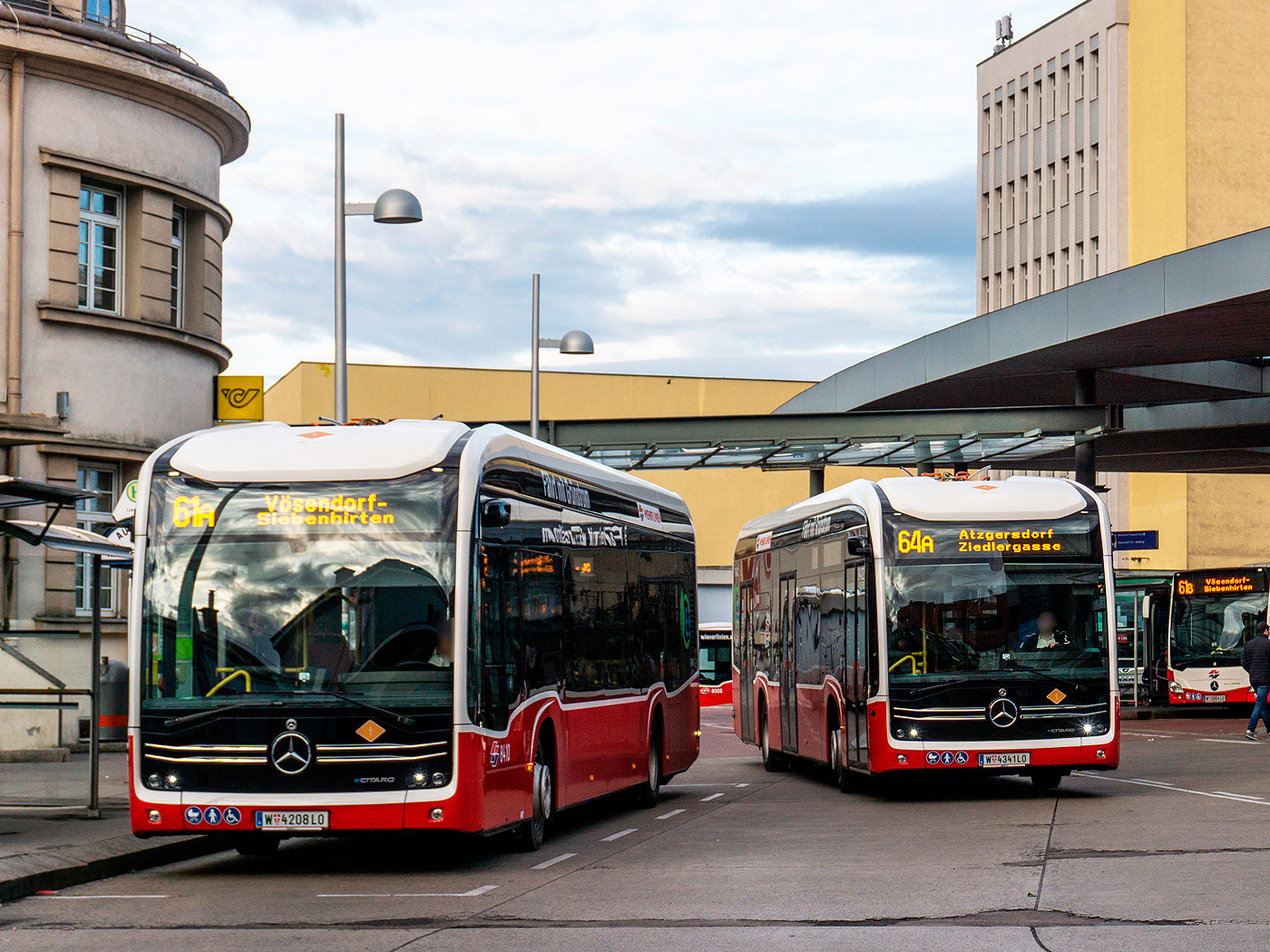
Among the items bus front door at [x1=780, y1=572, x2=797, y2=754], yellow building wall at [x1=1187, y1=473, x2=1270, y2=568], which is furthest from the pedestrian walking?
yellow building wall at [x1=1187, y1=473, x2=1270, y2=568]

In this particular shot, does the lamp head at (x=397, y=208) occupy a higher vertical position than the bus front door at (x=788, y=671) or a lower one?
higher

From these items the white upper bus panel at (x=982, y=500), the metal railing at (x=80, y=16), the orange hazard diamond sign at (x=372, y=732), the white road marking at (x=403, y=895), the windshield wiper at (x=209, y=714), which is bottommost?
the white road marking at (x=403, y=895)

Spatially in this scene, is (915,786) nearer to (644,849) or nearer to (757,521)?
(757,521)

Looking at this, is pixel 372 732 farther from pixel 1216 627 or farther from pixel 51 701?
pixel 1216 627

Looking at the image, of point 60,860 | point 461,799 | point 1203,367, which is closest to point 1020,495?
point 461,799

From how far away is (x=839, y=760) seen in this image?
18469 millimetres

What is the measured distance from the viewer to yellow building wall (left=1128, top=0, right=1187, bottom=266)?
6825cm

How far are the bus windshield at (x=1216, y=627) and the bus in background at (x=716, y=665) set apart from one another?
661 inches

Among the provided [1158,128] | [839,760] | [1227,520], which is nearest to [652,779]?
[839,760]

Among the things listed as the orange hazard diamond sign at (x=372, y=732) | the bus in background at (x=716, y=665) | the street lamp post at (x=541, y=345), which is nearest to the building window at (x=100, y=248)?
the street lamp post at (x=541, y=345)

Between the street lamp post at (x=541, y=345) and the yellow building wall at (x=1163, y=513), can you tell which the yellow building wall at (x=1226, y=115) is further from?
the street lamp post at (x=541, y=345)

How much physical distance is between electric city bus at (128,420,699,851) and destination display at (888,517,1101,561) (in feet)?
18.5

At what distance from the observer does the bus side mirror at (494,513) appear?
1210 centimetres

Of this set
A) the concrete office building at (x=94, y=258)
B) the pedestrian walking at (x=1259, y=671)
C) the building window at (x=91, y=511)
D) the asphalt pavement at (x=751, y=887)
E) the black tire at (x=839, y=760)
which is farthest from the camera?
the pedestrian walking at (x=1259, y=671)
